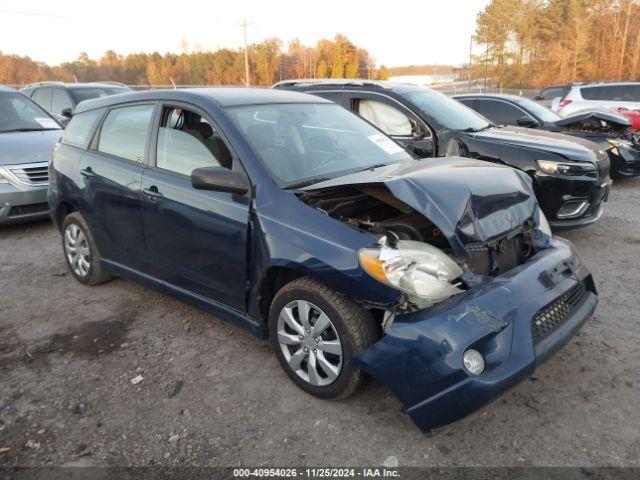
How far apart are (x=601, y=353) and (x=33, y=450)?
340 cm

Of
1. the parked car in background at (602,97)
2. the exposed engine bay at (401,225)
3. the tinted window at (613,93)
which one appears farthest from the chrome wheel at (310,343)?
the tinted window at (613,93)

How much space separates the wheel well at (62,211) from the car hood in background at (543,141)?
4.47 m

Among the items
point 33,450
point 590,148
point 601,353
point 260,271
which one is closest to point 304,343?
point 260,271

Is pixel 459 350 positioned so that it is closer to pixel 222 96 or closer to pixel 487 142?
pixel 222 96

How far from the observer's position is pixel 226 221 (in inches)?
124

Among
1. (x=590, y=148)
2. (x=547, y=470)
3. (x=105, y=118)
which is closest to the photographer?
(x=547, y=470)

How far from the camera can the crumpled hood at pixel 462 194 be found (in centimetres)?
262

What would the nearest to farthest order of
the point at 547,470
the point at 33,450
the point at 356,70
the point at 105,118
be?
1. the point at 547,470
2. the point at 33,450
3. the point at 105,118
4. the point at 356,70

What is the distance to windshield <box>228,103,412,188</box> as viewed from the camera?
3.24 metres

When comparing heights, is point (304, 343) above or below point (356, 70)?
below

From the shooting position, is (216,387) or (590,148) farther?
(590,148)

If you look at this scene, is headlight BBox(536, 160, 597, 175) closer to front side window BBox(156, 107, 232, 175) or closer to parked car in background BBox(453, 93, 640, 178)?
parked car in background BBox(453, 93, 640, 178)

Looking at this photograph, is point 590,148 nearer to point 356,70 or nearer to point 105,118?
point 105,118

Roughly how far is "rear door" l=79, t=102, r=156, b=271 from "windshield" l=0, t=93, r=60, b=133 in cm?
393
